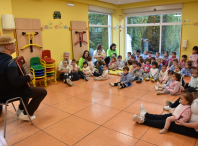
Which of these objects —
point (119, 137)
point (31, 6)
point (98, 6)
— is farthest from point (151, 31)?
point (119, 137)

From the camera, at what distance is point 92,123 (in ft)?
9.78

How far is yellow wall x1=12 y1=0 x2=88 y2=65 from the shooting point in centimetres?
498

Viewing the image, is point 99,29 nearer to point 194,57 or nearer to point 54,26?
point 54,26

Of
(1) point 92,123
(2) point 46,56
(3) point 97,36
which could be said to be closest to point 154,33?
(3) point 97,36

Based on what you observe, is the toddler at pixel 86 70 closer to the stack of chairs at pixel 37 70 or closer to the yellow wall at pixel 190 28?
the stack of chairs at pixel 37 70

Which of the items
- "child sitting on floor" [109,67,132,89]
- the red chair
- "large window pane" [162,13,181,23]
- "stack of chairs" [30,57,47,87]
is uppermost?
"large window pane" [162,13,181,23]

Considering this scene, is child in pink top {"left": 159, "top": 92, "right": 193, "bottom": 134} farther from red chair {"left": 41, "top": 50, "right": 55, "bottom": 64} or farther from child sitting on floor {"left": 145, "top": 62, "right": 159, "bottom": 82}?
red chair {"left": 41, "top": 50, "right": 55, "bottom": 64}

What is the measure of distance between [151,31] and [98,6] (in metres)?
2.59

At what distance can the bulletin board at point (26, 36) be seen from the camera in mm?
4871

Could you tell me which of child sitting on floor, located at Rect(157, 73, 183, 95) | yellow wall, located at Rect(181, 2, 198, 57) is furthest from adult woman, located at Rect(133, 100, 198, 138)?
yellow wall, located at Rect(181, 2, 198, 57)

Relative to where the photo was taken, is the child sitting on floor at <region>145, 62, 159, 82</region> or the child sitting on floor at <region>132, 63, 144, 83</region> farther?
the child sitting on floor at <region>132, 63, 144, 83</region>

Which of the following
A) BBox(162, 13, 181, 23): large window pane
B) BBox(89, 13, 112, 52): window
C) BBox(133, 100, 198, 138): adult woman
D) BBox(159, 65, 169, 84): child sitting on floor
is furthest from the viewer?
BBox(89, 13, 112, 52): window

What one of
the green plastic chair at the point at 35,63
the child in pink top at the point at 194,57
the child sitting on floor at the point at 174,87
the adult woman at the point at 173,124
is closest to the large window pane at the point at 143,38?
the child in pink top at the point at 194,57

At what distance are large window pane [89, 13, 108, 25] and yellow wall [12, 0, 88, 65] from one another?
0.70m
